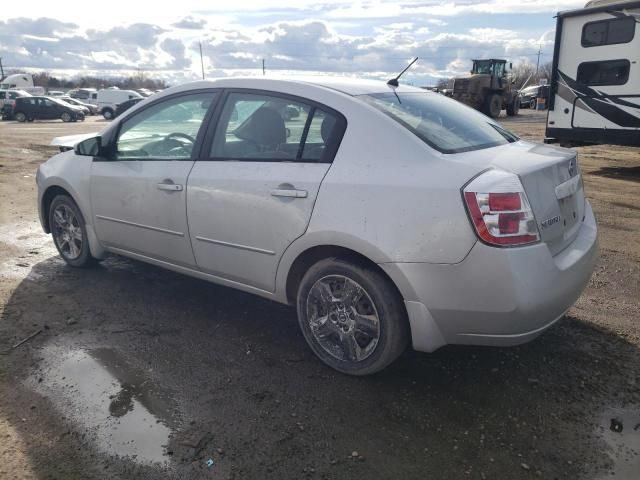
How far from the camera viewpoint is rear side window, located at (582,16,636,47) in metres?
9.53

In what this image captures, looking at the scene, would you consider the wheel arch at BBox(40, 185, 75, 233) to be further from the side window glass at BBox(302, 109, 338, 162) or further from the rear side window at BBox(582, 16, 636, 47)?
the rear side window at BBox(582, 16, 636, 47)

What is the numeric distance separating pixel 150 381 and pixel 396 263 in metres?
1.59

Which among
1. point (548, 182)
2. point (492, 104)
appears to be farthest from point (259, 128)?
point (492, 104)

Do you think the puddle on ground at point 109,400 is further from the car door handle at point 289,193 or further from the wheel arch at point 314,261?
the car door handle at point 289,193

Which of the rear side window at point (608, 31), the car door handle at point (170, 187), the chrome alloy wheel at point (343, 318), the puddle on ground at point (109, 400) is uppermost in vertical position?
the rear side window at point (608, 31)

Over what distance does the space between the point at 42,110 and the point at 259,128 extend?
33549mm

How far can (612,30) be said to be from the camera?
32.0 ft

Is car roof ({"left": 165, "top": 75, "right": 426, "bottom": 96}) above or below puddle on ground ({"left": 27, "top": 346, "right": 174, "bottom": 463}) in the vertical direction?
above


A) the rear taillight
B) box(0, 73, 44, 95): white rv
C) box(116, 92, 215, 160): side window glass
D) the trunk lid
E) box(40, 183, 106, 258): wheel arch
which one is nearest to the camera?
the rear taillight

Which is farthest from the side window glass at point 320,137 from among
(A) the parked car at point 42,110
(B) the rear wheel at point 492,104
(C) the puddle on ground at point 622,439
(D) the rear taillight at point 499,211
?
(A) the parked car at point 42,110

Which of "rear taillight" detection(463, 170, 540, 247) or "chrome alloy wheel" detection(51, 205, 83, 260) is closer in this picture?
"rear taillight" detection(463, 170, 540, 247)

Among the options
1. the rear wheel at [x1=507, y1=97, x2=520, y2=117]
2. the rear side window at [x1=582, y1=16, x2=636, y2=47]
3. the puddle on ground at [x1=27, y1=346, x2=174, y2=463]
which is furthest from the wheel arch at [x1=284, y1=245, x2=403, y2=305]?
the rear wheel at [x1=507, y1=97, x2=520, y2=117]

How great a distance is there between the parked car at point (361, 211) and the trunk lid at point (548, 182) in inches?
0.5

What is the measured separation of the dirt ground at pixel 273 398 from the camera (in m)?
2.49
